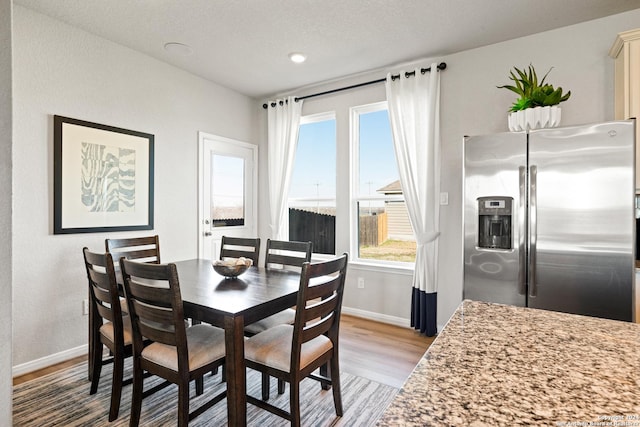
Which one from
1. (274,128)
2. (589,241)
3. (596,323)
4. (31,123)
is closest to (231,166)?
(274,128)

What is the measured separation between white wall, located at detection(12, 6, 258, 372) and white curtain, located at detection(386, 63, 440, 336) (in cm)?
234

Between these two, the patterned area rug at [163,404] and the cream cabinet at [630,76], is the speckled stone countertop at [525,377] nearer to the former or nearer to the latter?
the patterned area rug at [163,404]

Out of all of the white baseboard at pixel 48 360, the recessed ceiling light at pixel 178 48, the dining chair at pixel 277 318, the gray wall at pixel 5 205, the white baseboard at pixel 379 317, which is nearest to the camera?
the gray wall at pixel 5 205

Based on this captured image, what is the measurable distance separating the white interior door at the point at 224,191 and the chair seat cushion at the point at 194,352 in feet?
6.63

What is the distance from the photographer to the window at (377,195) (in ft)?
11.8

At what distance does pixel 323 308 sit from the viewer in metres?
1.78

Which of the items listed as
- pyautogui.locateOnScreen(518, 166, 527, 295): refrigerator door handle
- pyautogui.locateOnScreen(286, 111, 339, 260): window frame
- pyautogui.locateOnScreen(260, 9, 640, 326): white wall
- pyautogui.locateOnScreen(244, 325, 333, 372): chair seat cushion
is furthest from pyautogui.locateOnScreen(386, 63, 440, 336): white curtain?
pyautogui.locateOnScreen(244, 325, 333, 372): chair seat cushion

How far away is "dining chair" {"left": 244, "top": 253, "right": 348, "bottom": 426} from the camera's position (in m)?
1.64

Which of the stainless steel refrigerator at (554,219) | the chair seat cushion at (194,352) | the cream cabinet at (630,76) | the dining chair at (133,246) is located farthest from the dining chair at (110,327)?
the cream cabinet at (630,76)

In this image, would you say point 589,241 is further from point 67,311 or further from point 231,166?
point 67,311

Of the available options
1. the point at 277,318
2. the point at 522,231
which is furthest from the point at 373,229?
the point at 277,318

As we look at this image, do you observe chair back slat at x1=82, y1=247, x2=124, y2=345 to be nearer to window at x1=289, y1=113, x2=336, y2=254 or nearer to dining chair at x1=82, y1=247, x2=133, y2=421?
dining chair at x1=82, y1=247, x2=133, y2=421

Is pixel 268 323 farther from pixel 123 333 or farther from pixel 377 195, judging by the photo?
pixel 377 195

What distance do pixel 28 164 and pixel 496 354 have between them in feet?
10.4
